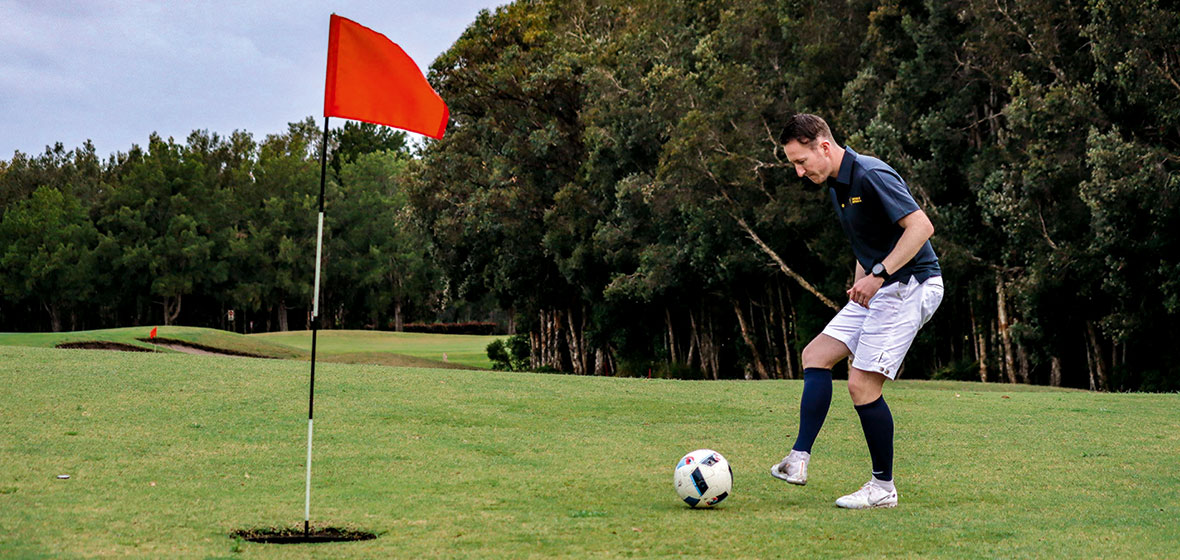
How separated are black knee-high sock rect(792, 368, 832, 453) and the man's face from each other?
4.42 ft

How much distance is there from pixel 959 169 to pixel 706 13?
37.2 ft

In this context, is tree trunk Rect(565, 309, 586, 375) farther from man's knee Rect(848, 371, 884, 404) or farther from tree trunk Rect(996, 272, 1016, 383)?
man's knee Rect(848, 371, 884, 404)

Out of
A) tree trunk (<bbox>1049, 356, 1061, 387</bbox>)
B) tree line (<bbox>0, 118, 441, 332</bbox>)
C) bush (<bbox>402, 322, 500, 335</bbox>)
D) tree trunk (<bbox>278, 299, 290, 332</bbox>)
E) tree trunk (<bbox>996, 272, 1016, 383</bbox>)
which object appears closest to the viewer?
tree trunk (<bbox>996, 272, 1016, 383</bbox>)

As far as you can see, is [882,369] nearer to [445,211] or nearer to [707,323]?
[707,323]

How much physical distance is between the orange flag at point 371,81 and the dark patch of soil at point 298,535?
2.43 metres

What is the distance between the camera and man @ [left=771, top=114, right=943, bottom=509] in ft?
22.4

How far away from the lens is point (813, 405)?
24.2ft

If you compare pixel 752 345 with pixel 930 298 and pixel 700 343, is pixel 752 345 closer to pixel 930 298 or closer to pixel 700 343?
pixel 700 343

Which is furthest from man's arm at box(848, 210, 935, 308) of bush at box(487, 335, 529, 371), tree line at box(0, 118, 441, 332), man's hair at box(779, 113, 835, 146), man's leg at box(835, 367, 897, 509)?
tree line at box(0, 118, 441, 332)

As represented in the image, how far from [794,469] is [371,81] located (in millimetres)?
3685

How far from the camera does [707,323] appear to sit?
43469 mm

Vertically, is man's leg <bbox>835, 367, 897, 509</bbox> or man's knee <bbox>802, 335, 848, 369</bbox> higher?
man's knee <bbox>802, 335, 848, 369</bbox>

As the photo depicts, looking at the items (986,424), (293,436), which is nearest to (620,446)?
(293,436)

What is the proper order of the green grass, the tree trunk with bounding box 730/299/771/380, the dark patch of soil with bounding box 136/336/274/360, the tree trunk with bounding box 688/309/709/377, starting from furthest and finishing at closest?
the green grass, the tree trunk with bounding box 688/309/709/377, the tree trunk with bounding box 730/299/771/380, the dark patch of soil with bounding box 136/336/274/360
